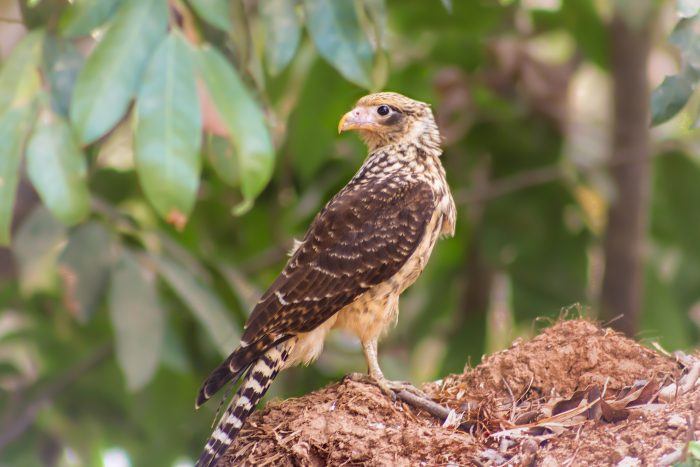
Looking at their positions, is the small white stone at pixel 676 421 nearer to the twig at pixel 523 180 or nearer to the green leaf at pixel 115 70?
the green leaf at pixel 115 70

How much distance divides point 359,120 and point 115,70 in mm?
943

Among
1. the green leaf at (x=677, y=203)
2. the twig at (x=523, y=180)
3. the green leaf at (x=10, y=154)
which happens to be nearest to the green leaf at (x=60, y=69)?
the green leaf at (x=10, y=154)

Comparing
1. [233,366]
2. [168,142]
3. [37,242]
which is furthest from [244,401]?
[37,242]

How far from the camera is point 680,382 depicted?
3.72 m

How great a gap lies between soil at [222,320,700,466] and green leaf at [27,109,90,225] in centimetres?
99

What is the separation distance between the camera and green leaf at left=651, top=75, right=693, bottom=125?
3789mm

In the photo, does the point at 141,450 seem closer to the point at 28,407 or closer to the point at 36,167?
the point at 28,407

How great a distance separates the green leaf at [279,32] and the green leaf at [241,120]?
0.34 m

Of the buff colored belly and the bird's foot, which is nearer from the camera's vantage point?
the bird's foot

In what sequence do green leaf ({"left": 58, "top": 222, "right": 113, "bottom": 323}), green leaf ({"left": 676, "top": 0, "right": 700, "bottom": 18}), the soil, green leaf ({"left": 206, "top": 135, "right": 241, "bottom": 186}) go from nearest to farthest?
the soil
green leaf ({"left": 676, "top": 0, "right": 700, "bottom": 18})
green leaf ({"left": 206, "top": 135, "right": 241, "bottom": 186})
green leaf ({"left": 58, "top": 222, "right": 113, "bottom": 323})

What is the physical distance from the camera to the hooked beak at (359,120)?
4484 mm

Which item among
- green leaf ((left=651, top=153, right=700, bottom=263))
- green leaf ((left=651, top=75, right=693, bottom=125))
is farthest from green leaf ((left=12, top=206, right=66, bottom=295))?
green leaf ((left=651, top=153, right=700, bottom=263))

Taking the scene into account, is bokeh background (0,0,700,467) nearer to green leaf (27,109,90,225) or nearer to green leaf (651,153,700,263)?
green leaf (651,153,700,263)

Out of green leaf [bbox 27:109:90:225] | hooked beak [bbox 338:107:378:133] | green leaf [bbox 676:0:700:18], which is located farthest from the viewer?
hooked beak [bbox 338:107:378:133]
